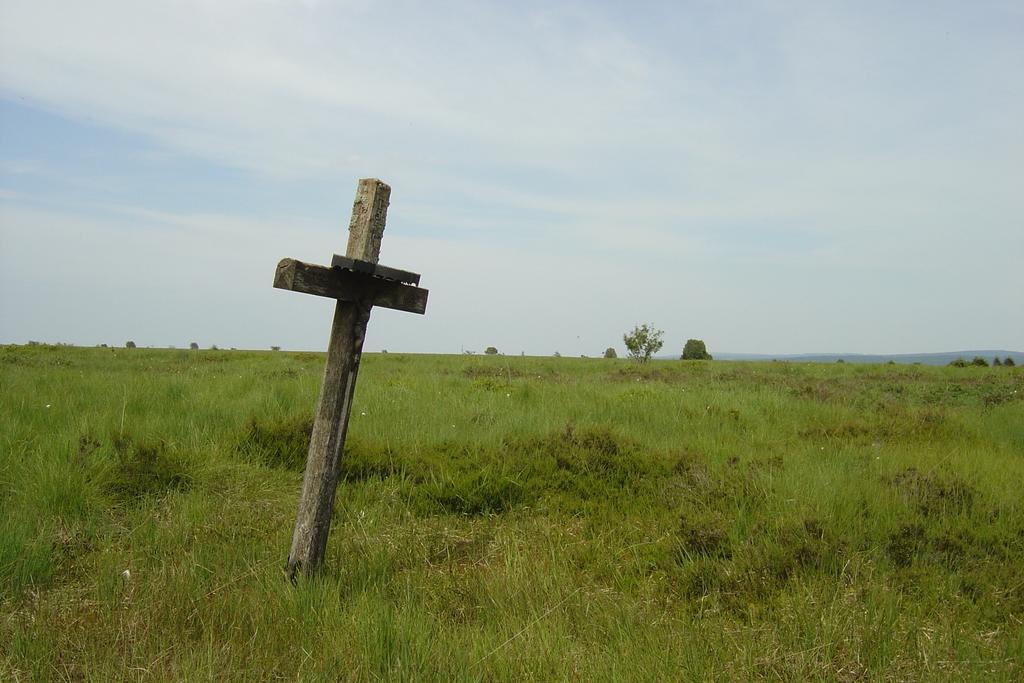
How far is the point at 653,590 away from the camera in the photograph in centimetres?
474

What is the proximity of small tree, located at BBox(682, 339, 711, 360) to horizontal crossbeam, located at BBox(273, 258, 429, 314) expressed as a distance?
4240cm

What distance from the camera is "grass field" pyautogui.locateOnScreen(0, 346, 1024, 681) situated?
3662 mm

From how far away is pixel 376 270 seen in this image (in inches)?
180

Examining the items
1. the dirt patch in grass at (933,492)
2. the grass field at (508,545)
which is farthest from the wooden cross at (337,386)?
the dirt patch in grass at (933,492)

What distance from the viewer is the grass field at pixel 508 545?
3662mm

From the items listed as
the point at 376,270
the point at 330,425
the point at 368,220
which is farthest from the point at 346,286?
the point at 330,425

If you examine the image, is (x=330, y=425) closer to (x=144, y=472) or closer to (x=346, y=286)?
(x=346, y=286)

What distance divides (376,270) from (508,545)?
237 centimetres

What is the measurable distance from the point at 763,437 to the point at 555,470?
309cm

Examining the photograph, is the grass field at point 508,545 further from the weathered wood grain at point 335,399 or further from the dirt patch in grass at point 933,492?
the weathered wood grain at point 335,399

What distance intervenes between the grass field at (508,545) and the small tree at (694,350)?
36.8 metres

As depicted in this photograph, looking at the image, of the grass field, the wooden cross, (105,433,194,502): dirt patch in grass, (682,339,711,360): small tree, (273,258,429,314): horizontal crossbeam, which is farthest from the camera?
(682,339,711,360): small tree

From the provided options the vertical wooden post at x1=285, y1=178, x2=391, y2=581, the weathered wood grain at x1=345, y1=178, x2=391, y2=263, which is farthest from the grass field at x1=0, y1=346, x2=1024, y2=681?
the weathered wood grain at x1=345, y1=178, x2=391, y2=263

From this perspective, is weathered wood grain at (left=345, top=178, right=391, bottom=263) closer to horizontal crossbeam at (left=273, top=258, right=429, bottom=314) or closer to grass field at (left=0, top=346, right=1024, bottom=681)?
horizontal crossbeam at (left=273, top=258, right=429, bottom=314)
